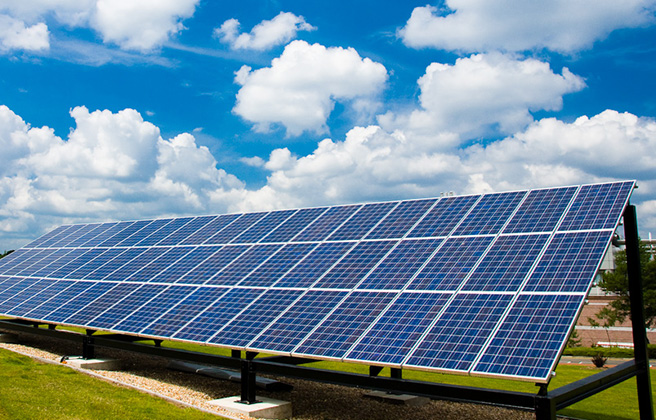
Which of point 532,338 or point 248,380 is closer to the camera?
point 532,338

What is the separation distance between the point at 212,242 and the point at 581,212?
51.0 ft

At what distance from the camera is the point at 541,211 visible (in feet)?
55.5

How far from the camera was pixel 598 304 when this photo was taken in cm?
6462

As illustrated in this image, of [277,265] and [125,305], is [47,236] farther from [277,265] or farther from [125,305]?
[277,265]

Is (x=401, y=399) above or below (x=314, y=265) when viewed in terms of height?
below

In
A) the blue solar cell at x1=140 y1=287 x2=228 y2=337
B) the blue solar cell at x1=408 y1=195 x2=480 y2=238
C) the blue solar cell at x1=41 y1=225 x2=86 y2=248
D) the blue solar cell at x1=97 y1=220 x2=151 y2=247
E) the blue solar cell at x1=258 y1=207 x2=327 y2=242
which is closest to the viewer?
the blue solar cell at x1=408 y1=195 x2=480 y2=238

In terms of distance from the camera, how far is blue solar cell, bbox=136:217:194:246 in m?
29.0

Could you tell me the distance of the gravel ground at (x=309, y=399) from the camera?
1723 centimetres

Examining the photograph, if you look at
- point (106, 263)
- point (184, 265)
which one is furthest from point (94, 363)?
point (106, 263)

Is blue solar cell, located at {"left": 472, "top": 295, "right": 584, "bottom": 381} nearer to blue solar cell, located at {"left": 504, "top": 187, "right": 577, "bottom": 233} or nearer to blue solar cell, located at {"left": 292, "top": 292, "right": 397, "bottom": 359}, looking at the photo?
blue solar cell, located at {"left": 504, "top": 187, "right": 577, "bottom": 233}

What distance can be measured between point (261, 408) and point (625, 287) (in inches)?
1852

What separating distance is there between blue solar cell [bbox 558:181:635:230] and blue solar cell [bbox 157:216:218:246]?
1791 cm

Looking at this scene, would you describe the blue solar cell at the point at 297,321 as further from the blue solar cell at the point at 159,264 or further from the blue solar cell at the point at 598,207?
the blue solar cell at the point at 159,264

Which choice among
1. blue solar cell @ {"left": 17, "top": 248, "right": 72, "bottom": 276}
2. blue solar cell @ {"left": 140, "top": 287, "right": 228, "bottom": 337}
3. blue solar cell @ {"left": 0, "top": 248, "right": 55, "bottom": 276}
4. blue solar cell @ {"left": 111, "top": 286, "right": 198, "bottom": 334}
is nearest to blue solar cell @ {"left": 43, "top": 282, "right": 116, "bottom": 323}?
blue solar cell @ {"left": 111, "top": 286, "right": 198, "bottom": 334}
